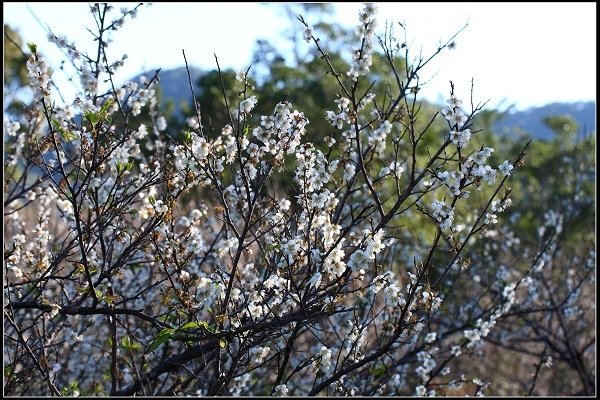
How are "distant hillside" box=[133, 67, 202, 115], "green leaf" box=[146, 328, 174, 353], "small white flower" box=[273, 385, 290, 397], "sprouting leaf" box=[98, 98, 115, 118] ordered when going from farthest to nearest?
1. "distant hillside" box=[133, 67, 202, 115]
2. "small white flower" box=[273, 385, 290, 397]
3. "sprouting leaf" box=[98, 98, 115, 118]
4. "green leaf" box=[146, 328, 174, 353]

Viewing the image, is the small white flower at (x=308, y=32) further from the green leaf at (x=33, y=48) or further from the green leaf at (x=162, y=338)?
the green leaf at (x=162, y=338)

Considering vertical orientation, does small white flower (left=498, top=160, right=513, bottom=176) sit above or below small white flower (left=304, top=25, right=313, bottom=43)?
below

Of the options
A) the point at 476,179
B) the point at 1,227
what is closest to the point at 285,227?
the point at 476,179

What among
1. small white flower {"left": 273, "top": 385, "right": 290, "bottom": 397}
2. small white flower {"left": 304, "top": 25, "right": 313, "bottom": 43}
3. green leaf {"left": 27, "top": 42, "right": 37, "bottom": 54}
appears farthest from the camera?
small white flower {"left": 304, "top": 25, "right": 313, "bottom": 43}

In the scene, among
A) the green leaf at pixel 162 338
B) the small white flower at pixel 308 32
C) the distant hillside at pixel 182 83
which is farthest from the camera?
the distant hillside at pixel 182 83

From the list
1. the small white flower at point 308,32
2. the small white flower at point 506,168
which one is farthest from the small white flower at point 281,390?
the small white flower at point 308,32

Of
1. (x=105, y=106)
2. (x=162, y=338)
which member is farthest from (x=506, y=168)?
(x=105, y=106)

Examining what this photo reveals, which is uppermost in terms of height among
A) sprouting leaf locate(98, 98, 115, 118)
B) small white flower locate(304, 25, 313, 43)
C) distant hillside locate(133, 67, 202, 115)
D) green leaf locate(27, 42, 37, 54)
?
distant hillside locate(133, 67, 202, 115)

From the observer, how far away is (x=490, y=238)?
353 inches

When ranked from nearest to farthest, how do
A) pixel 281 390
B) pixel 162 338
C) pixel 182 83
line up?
pixel 162 338
pixel 281 390
pixel 182 83

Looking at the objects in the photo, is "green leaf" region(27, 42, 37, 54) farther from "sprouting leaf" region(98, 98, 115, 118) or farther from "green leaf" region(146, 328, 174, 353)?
"green leaf" region(146, 328, 174, 353)

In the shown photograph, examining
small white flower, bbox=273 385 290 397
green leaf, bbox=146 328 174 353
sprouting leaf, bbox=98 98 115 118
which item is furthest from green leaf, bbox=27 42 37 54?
small white flower, bbox=273 385 290 397

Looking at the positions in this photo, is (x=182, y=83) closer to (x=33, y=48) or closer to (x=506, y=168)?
(x=33, y=48)

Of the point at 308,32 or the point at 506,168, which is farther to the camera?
the point at 308,32
